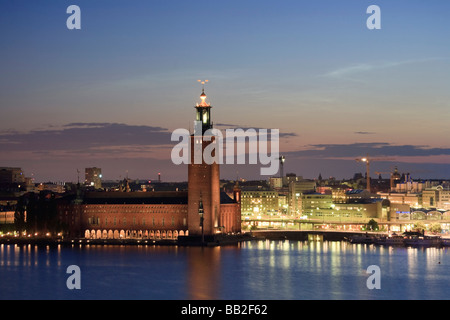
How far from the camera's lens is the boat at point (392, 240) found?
203 feet

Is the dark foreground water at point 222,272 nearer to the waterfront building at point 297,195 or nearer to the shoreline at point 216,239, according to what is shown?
the shoreline at point 216,239

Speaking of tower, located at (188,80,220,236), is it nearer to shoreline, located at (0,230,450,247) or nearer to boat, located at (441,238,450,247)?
shoreline, located at (0,230,450,247)

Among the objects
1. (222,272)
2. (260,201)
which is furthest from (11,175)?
(222,272)

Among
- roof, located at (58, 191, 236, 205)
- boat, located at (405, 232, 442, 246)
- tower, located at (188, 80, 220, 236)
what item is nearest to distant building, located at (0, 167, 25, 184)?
roof, located at (58, 191, 236, 205)

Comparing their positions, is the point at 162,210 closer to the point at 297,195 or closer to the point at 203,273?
the point at 203,273

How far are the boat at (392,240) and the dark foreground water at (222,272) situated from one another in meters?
4.64

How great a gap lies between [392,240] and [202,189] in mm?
14578

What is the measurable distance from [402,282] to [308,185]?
216 ft

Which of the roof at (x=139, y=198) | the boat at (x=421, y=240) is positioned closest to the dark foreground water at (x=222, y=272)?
the boat at (x=421, y=240)

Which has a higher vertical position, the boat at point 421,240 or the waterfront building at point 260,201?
the waterfront building at point 260,201
